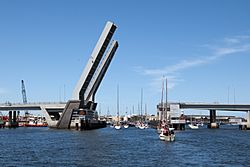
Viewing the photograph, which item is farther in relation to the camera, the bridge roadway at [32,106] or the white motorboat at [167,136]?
the bridge roadway at [32,106]

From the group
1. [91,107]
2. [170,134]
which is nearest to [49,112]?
[91,107]

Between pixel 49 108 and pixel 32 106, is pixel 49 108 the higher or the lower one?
the lower one

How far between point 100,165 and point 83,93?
57.1 meters

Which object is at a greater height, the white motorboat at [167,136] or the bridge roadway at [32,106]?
the bridge roadway at [32,106]

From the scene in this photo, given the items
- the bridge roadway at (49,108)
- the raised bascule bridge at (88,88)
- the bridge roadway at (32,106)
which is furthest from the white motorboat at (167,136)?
the bridge roadway at (32,106)

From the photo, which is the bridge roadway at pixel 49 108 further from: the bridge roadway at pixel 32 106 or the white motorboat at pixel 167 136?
the white motorboat at pixel 167 136

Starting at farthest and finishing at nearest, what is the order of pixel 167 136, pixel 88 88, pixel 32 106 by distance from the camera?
pixel 32 106
pixel 88 88
pixel 167 136

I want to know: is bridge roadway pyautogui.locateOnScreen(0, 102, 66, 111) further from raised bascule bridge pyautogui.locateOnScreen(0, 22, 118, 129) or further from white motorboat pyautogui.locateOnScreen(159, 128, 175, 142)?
white motorboat pyautogui.locateOnScreen(159, 128, 175, 142)

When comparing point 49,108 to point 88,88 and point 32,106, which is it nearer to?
point 32,106

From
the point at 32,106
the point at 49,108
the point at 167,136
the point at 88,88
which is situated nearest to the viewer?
the point at 167,136

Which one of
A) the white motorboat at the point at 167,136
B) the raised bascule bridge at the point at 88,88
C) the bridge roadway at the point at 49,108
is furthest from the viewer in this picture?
the bridge roadway at the point at 49,108

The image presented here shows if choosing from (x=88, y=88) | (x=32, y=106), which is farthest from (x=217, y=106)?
(x=32, y=106)

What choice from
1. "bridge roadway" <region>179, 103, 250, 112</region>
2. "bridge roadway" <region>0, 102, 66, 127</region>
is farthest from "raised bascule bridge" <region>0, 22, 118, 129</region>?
"bridge roadway" <region>179, 103, 250, 112</region>

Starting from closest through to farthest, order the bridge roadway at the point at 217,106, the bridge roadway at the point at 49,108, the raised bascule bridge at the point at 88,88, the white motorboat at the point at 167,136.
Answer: the white motorboat at the point at 167,136, the raised bascule bridge at the point at 88,88, the bridge roadway at the point at 49,108, the bridge roadway at the point at 217,106
